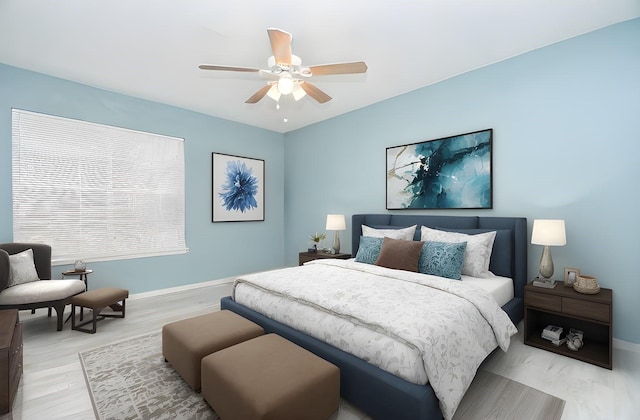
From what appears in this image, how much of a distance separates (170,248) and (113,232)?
2.54 ft

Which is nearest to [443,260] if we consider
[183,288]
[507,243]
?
[507,243]

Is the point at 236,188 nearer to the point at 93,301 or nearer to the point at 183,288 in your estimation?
the point at 183,288

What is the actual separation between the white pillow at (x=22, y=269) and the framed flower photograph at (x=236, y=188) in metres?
2.27

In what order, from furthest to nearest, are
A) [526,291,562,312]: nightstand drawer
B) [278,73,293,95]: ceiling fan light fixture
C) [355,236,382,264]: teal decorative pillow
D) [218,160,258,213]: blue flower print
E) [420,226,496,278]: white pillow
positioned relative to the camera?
1. [218,160,258,213]: blue flower print
2. [355,236,382,264]: teal decorative pillow
3. [420,226,496,278]: white pillow
4. [278,73,293,95]: ceiling fan light fixture
5. [526,291,562,312]: nightstand drawer

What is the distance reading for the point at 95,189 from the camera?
383 cm

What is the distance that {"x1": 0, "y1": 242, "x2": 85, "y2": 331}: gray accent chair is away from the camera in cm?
277

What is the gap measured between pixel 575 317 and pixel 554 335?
0.30m

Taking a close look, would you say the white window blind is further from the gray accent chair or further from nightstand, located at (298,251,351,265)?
nightstand, located at (298,251,351,265)

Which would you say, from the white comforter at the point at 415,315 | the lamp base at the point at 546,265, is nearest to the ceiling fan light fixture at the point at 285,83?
the white comforter at the point at 415,315

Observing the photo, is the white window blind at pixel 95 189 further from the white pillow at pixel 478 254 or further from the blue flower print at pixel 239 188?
the white pillow at pixel 478 254

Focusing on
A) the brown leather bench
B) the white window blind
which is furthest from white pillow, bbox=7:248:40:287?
the brown leather bench

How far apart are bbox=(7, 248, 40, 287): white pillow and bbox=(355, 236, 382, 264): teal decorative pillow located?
3.52m

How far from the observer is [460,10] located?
237 cm

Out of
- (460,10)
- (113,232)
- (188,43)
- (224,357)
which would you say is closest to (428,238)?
(460,10)
